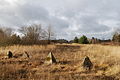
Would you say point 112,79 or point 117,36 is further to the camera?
point 117,36

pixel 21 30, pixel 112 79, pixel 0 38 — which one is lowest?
pixel 112 79

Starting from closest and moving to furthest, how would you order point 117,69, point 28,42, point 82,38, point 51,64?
point 117,69, point 51,64, point 28,42, point 82,38

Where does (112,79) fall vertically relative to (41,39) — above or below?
below

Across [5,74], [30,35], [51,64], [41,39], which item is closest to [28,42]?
[30,35]

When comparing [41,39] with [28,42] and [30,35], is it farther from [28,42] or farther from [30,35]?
[28,42]

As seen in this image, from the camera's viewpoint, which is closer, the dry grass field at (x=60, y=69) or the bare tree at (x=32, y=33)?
the dry grass field at (x=60, y=69)

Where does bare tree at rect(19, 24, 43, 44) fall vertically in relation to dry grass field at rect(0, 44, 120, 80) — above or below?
above

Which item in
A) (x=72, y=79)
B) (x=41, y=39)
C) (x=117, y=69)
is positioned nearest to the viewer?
(x=72, y=79)

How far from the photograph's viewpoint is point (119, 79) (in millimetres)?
5984

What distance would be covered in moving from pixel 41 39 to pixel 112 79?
27826 mm

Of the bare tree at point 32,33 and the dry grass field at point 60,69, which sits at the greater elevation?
the bare tree at point 32,33

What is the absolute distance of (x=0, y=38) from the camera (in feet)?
68.6

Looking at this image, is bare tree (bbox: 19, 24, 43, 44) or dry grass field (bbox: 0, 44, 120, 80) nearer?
dry grass field (bbox: 0, 44, 120, 80)

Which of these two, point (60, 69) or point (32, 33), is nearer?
point (60, 69)
